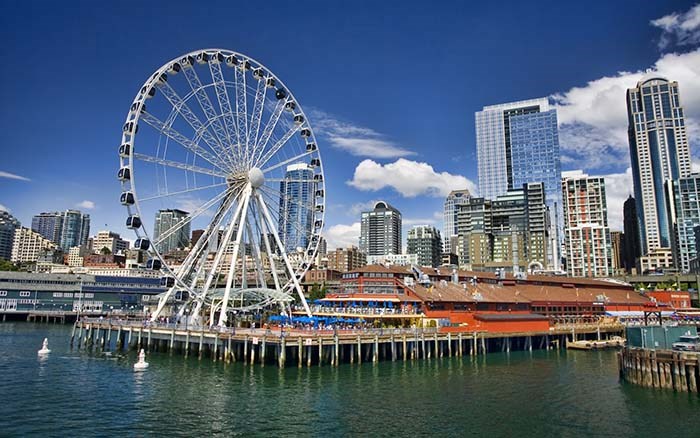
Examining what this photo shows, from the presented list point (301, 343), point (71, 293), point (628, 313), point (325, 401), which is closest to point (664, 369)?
point (325, 401)

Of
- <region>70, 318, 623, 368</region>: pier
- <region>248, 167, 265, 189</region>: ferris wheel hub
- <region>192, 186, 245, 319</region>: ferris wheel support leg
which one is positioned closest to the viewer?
<region>70, 318, 623, 368</region>: pier

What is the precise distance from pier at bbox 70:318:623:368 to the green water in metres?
2.30

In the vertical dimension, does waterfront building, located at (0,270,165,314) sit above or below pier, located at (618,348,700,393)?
above

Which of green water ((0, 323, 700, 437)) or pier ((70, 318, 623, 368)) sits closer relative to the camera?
green water ((0, 323, 700, 437))

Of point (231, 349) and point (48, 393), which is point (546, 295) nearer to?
point (231, 349)

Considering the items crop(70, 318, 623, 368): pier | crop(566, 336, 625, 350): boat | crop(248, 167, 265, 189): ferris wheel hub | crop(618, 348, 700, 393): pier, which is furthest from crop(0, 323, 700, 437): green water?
crop(566, 336, 625, 350): boat

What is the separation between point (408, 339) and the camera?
63219 millimetres

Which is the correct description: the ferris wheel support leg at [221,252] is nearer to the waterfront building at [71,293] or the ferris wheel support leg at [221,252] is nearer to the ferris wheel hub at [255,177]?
the ferris wheel hub at [255,177]

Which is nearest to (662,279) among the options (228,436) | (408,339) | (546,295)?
(546,295)

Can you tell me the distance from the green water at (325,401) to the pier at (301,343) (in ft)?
7.53

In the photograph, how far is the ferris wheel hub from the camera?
226 ft

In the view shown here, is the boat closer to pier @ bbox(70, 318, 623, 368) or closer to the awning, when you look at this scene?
pier @ bbox(70, 318, 623, 368)

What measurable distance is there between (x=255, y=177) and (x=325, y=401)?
36.2 metres

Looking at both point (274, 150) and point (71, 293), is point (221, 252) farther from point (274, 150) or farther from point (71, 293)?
point (71, 293)
